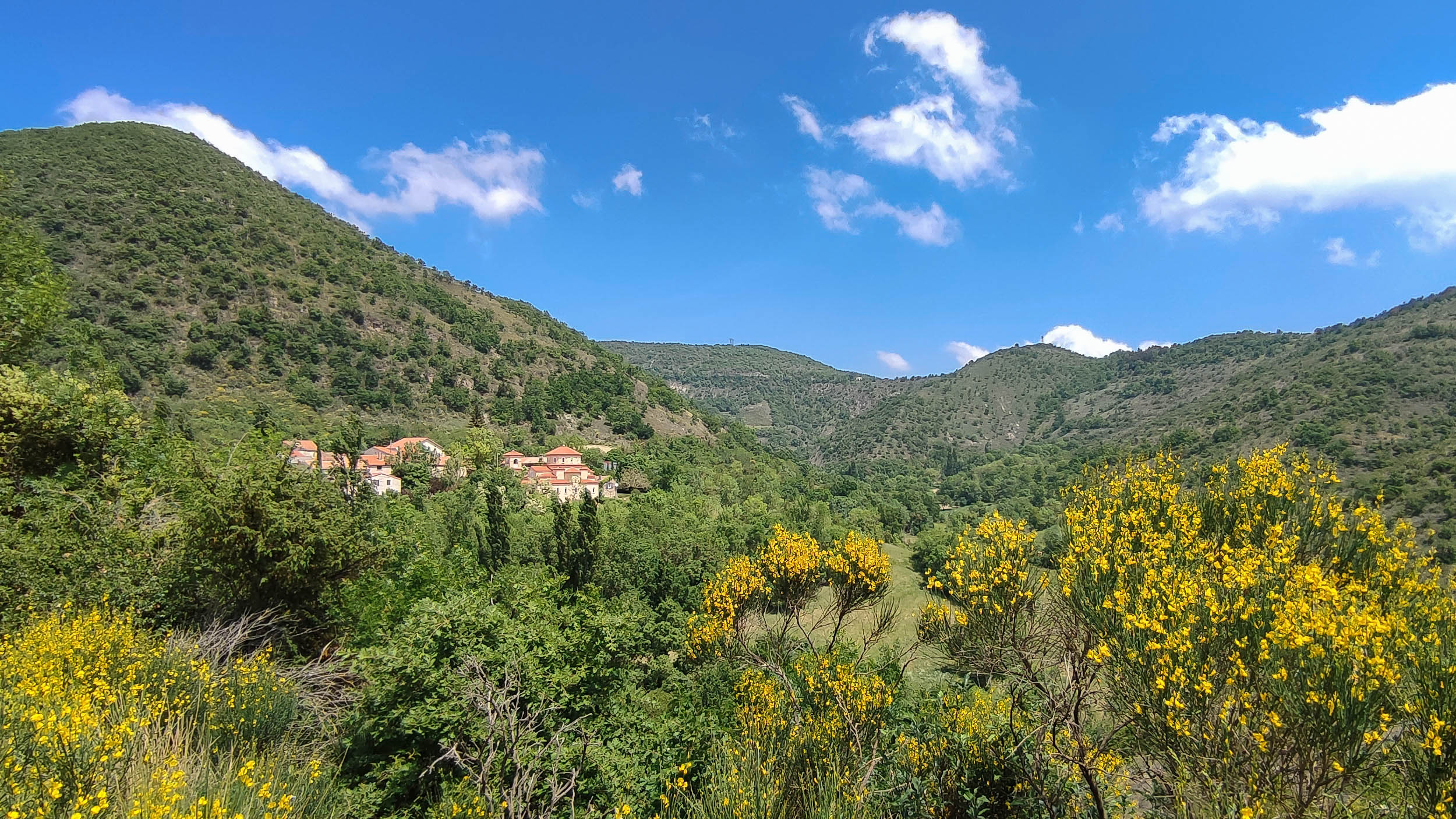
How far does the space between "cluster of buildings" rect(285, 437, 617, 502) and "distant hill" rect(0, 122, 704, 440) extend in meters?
10.7

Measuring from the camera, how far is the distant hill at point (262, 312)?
66562 millimetres

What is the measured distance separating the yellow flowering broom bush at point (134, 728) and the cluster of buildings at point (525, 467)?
136 ft

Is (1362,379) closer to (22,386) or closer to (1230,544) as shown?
(1230,544)

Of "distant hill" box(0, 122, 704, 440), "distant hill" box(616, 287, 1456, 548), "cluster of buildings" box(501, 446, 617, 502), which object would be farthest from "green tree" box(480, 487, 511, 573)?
"distant hill" box(0, 122, 704, 440)

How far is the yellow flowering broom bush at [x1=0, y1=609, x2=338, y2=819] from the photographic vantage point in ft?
13.3

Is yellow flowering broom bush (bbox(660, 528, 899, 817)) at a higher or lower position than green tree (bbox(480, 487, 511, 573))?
higher

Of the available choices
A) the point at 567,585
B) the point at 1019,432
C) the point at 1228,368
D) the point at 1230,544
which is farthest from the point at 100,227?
the point at 1228,368

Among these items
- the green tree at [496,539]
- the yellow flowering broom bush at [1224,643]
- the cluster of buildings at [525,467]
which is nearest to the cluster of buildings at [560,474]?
the cluster of buildings at [525,467]

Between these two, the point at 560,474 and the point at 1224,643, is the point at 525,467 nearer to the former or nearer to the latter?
the point at 560,474

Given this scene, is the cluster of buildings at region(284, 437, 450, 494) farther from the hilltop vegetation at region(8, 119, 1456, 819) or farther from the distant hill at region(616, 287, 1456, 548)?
the distant hill at region(616, 287, 1456, 548)

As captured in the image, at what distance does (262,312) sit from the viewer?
78.6 metres

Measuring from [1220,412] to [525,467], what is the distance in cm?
11004

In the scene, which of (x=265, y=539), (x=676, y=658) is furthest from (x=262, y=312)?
(x=265, y=539)

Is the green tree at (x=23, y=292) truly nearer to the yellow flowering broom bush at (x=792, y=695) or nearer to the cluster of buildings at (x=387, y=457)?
the yellow flowering broom bush at (x=792, y=695)
